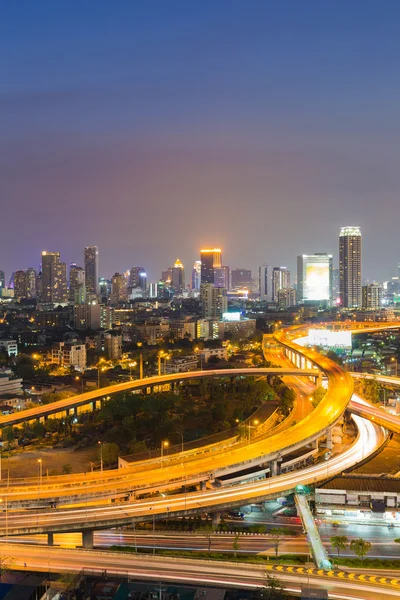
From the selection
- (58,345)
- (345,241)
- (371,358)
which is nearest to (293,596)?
(58,345)

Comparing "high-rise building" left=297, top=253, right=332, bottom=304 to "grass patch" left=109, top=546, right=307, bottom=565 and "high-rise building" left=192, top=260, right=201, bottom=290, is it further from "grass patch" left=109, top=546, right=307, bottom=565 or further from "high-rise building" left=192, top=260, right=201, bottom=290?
"grass patch" left=109, top=546, right=307, bottom=565

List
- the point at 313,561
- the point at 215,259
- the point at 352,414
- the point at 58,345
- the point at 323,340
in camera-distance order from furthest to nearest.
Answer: the point at 215,259
the point at 323,340
the point at 58,345
the point at 352,414
the point at 313,561

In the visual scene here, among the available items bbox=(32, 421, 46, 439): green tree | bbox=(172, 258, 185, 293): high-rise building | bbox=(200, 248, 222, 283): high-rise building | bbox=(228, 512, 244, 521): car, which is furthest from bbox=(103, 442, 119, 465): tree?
bbox=(172, 258, 185, 293): high-rise building

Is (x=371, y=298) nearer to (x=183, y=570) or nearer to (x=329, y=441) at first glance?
(x=329, y=441)

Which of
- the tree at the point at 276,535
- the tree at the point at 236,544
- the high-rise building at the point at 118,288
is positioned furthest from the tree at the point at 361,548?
the high-rise building at the point at 118,288

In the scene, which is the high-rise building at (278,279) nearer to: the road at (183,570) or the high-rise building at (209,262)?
the high-rise building at (209,262)

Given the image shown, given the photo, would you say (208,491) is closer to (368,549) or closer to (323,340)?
(368,549)
